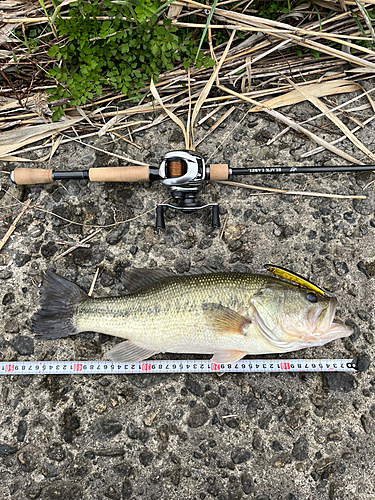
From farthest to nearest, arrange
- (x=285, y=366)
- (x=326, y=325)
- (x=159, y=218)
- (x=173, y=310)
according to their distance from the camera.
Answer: (x=159, y=218), (x=285, y=366), (x=173, y=310), (x=326, y=325)

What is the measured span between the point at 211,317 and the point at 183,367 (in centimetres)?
65

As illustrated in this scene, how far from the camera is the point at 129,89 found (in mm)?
3498

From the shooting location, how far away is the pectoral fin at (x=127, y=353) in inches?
122

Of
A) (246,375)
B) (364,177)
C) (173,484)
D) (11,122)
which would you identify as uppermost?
(11,122)

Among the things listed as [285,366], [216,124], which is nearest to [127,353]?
[285,366]

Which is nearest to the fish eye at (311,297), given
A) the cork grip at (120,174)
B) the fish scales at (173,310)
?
the fish scales at (173,310)

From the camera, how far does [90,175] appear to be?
3.29 metres

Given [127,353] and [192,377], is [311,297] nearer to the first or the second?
[192,377]

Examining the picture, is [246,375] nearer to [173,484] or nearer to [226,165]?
[173,484]

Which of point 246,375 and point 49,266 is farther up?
point 49,266

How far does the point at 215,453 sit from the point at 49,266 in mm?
2316

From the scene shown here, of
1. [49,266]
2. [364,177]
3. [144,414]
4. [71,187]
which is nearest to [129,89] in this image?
[71,187]

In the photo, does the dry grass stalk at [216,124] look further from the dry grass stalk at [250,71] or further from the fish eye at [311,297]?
the fish eye at [311,297]

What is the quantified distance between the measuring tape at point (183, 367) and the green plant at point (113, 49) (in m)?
2.44
